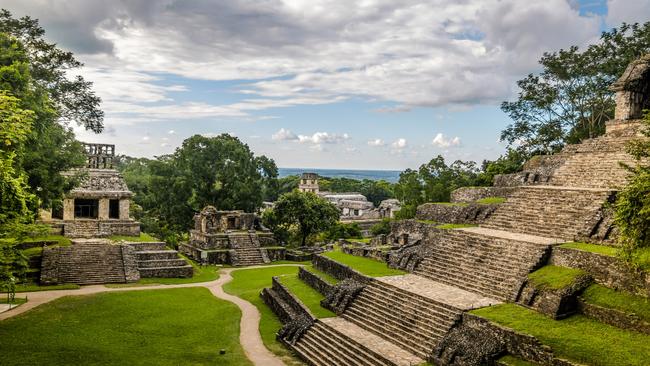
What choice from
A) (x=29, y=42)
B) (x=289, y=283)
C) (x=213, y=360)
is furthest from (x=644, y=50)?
(x=29, y=42)

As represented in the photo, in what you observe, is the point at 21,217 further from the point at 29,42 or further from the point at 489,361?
the point at 29,42

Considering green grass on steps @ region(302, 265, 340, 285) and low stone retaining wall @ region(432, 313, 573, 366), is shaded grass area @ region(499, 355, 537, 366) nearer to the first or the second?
low stone retaining wall @ region(432, 313, 573, 366)

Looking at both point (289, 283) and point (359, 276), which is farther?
point (289, 283)

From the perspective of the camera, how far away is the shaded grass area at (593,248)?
14137 millimetres

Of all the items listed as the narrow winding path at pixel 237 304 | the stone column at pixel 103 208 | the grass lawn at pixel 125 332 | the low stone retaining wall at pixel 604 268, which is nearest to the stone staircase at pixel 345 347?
the narrow winding path at pixel 237 304

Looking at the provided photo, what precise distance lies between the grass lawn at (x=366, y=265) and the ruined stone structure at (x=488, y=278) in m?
0.45

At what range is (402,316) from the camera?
1557 cm

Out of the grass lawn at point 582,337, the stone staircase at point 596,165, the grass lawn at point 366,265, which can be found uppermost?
the stone staircase at point 596,165

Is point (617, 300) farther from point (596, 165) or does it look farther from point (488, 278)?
point (596, 165)

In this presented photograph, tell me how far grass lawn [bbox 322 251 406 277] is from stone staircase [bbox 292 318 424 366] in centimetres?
307

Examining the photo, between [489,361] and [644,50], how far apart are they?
28.4 meters

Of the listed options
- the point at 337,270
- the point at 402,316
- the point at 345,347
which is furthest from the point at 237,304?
the point at 402,316

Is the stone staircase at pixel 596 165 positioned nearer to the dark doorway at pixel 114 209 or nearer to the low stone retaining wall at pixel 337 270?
the low stone retaining wall at pixel 337 270

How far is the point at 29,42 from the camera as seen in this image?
88.6 feet
